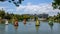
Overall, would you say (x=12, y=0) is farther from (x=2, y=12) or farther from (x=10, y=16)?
(x=2, y=12)

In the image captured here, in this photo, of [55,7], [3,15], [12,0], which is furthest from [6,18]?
[12,0]

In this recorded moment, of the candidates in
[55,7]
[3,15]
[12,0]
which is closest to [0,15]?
[3,15]

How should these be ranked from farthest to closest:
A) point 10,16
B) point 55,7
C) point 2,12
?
point 2,12 < point 10,16 < point 55,7

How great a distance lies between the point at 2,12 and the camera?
39500 millimetres

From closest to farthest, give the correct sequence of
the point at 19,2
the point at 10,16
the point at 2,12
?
1. the point at 19,2
2. the point at 10,16
3. the point at 2,12

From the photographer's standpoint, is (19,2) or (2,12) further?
(2,12)

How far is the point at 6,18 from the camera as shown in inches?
1499

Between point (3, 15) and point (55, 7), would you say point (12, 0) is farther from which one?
point (3, 15)

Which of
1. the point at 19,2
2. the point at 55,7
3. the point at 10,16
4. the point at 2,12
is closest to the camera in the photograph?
the point at 19,2

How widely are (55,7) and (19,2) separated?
7.75m

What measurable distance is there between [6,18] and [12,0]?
108ft

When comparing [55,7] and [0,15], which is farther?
[0,15]

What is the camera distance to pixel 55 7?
42.2 feet

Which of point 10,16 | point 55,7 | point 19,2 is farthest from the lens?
point 10,16
